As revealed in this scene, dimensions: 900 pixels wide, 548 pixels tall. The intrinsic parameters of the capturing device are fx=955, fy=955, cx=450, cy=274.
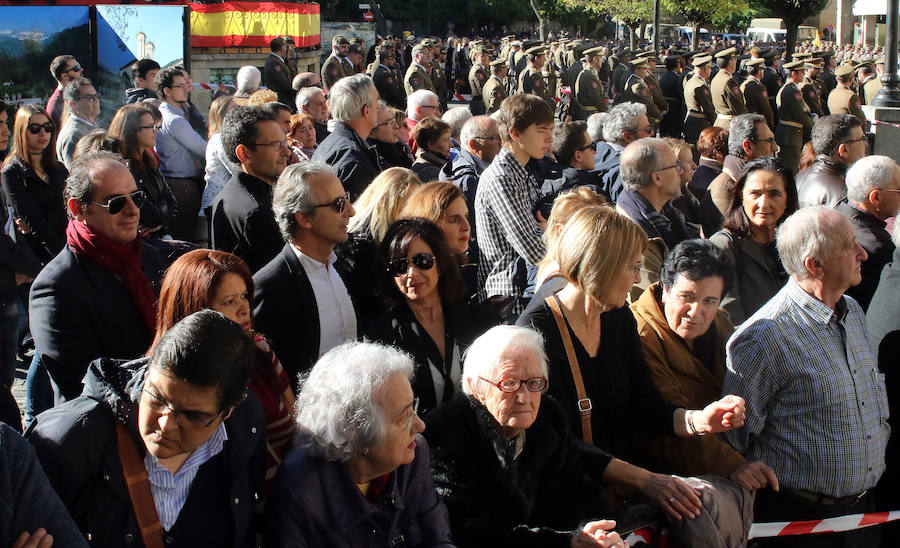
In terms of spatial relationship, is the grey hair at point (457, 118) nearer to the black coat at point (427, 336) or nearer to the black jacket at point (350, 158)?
the black jacket at point (350, 158)

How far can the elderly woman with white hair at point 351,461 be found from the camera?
2623 mm

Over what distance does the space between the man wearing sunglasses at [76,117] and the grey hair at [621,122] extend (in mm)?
3993

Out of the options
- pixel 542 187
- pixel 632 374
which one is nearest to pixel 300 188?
pixel 632 374

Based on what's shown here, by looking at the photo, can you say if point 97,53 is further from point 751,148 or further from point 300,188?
point 300,188

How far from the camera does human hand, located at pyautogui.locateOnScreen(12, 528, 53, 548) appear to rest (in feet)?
7.37

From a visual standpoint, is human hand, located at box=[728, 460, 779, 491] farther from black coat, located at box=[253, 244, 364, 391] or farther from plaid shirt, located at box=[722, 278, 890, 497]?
black coat, located at box=[253, 244, 364, 391]

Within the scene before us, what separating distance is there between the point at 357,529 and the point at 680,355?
1756 millimetres

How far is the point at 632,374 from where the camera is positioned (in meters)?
3.68

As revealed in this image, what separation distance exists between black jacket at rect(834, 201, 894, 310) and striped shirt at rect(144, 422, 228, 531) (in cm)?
374

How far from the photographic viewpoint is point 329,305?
3.96 meters

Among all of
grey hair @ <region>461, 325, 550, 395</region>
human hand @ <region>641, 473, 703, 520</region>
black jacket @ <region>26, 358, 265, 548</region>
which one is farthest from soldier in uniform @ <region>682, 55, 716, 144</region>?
black jacket @ <region>26, 358, 265, 548</region>

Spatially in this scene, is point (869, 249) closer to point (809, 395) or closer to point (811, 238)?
point (811, 238)

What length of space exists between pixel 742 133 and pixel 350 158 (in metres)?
3.17

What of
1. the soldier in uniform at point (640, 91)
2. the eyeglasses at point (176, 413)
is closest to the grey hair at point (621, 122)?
the eyeglasses at point (176, 413)
